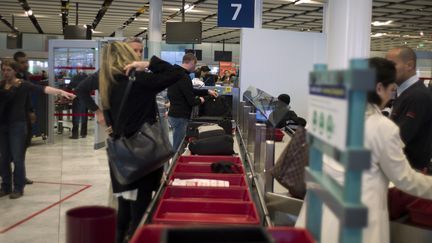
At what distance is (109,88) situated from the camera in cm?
291

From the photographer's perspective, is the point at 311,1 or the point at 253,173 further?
the point at 311,1

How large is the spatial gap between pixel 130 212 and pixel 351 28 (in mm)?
3354

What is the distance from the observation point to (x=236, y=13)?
8.29m

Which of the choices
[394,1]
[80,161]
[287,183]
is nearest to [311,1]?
[394,1]

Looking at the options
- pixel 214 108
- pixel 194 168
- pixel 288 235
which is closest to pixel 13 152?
pixel 214 108

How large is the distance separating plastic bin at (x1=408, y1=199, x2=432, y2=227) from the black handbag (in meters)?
1.45

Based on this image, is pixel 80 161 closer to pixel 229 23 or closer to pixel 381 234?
pixel 229 23

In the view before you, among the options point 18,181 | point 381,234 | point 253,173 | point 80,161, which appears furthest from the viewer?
point 80,161

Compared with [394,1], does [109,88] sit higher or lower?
lower

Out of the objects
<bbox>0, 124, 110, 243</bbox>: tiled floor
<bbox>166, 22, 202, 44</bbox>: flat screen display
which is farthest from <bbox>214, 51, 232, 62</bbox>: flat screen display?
<bbox>0, 124, 110, 243</bbox>: tiled floor

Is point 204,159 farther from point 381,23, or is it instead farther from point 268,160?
point 381,23

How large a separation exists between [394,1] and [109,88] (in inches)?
505

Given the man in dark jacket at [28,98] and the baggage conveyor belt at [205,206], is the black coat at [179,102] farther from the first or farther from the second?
the baggage conveyor belt at [205,206]

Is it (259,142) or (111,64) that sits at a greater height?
(111,64)
